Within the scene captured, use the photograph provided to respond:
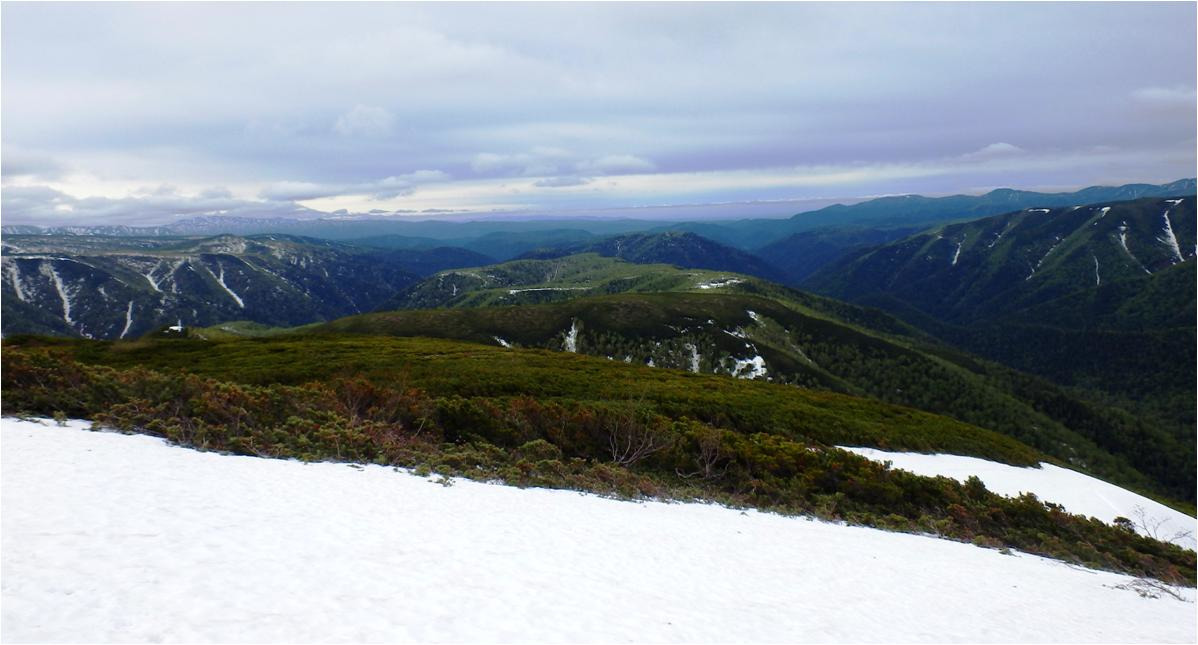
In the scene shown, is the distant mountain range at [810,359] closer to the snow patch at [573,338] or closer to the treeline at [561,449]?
the snow patch at [573,338]

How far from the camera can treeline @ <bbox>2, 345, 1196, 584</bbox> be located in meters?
23.8

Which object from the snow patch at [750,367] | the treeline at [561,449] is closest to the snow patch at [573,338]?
the snow patch at [750,367]

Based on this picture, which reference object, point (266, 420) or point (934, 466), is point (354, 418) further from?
point (934, 466)

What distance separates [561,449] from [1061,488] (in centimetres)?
3943

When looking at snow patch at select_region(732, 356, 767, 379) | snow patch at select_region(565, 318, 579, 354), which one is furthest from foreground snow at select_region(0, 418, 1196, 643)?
snow patch at select_region(565, 318, 579, 354)

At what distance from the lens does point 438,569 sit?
12.8 meters

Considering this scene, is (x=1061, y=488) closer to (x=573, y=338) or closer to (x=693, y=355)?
(x=693, y=355)

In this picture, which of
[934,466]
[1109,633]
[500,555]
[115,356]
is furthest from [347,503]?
[115,356]

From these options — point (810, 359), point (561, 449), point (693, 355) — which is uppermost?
point (561, 449)

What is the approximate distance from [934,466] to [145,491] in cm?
4688

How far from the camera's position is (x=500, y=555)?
14.5 metres

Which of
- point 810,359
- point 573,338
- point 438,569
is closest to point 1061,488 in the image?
point 438,569

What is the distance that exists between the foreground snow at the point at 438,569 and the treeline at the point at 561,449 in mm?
2219

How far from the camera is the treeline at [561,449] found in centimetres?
2377
